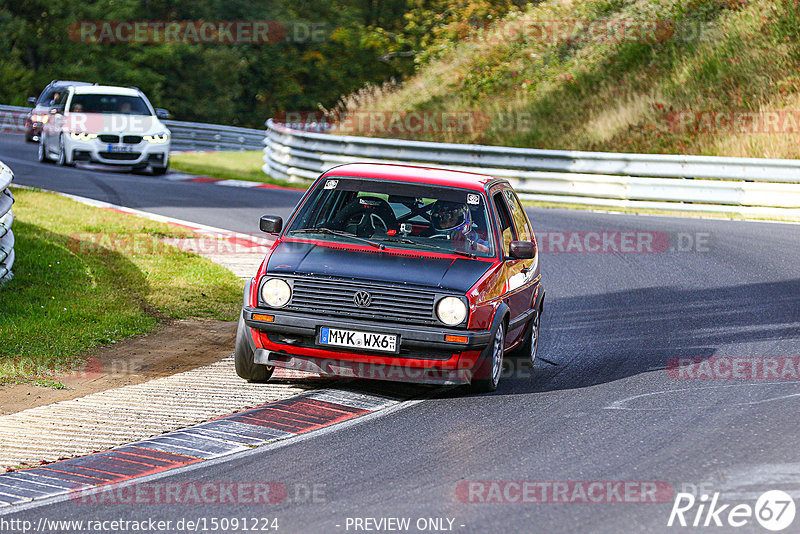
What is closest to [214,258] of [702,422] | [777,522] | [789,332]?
[789,332]

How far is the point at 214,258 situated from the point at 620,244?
619 centimetres

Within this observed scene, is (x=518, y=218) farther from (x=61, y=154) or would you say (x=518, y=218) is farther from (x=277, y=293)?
(x=61, y=154)

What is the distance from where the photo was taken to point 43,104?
3005 centimetres

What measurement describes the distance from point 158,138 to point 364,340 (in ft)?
61.7

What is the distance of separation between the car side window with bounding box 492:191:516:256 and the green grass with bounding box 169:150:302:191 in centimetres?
1555

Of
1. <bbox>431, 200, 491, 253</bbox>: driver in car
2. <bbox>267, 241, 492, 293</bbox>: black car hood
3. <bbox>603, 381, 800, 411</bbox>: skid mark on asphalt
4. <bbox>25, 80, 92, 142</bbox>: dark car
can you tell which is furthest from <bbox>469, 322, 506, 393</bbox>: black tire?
<bbox>25, 80, 92, 142</bbox>: dark car

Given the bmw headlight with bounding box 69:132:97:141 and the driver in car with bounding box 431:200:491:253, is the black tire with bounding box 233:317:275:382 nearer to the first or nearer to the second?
the driver in car with bounding box 431:200:491:253

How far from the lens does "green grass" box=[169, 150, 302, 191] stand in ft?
88.6

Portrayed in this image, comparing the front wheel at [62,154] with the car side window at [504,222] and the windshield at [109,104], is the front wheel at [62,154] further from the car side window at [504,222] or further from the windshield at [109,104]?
the car side window at [504,222]

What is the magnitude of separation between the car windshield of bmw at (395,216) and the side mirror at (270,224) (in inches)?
4.4

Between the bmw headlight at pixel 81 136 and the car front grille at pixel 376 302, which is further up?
the bmw headlight at pixel 81 136

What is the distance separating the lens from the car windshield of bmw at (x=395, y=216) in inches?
356

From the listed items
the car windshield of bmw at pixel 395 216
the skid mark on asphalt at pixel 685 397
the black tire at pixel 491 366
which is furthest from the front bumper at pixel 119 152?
the skid mark on asphalt at pixel 685 397

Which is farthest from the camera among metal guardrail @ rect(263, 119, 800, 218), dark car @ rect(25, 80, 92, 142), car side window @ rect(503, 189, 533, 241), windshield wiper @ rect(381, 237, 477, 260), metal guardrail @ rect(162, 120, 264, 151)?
metal guardrail @ rect(162, 120, 264, 151)
